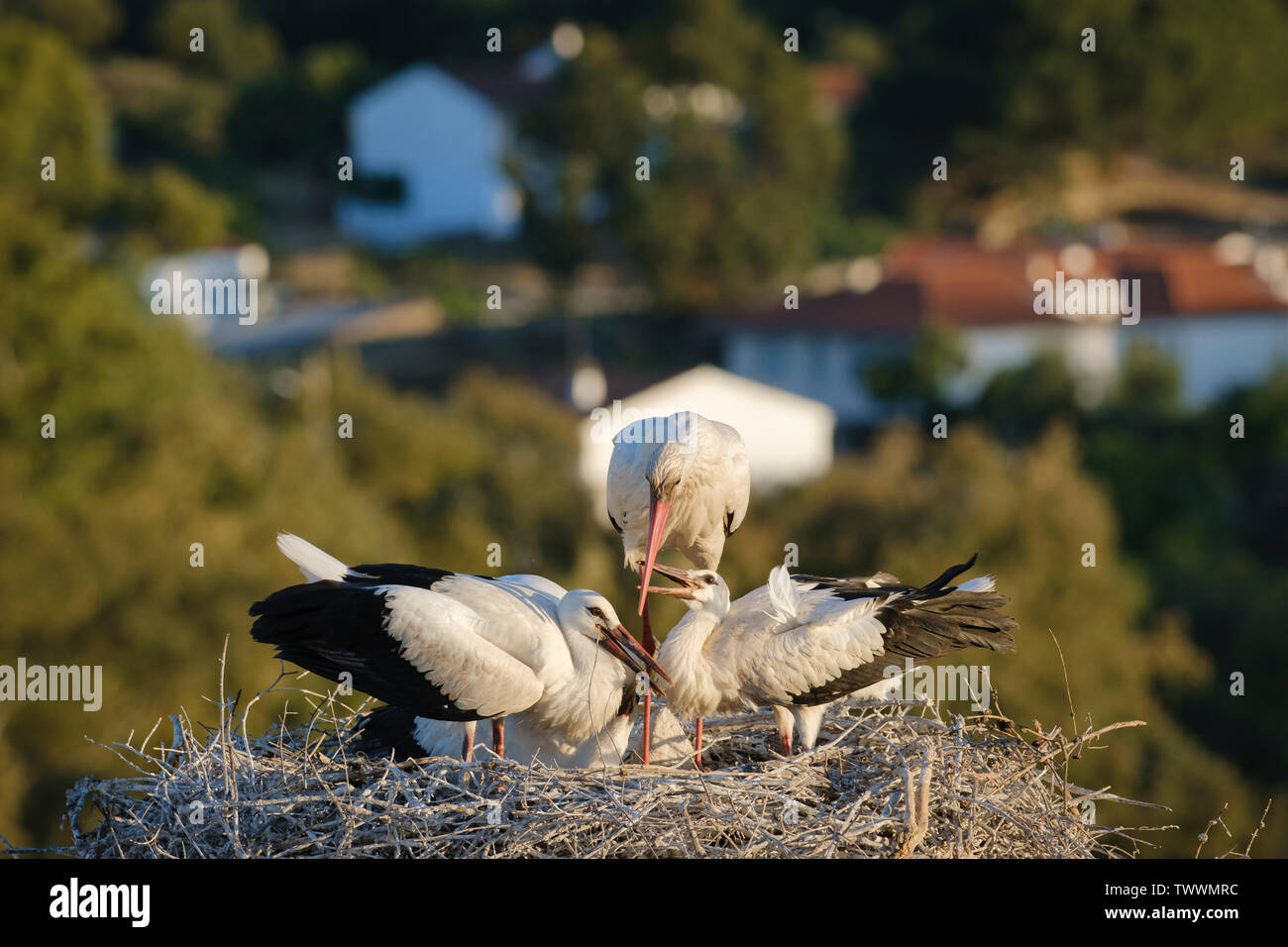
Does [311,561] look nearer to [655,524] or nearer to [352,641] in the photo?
[352,641]

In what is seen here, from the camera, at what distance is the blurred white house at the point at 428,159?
203 ft

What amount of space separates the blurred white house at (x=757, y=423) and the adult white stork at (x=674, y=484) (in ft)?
82.2

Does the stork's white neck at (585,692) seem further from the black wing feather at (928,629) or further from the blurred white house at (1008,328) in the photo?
the blurred white house at (1008,328)

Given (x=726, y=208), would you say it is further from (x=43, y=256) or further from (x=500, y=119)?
(x=43, y=256)

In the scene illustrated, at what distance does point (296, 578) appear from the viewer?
78.3 ft

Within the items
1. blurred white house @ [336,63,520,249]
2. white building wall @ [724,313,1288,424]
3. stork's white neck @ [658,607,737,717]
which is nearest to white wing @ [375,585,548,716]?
stork's white neck @ [658,607,737,717]

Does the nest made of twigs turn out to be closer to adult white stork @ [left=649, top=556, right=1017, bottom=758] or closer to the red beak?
adult white stork @ [left=649, top=556, right=1017, bottom=758]

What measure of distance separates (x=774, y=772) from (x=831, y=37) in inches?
2808

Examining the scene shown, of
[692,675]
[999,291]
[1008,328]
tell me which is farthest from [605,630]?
[999,291]

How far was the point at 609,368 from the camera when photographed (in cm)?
4725

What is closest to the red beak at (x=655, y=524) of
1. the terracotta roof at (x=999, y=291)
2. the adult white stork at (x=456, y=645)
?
the adult white stork at (x=456, y=645)

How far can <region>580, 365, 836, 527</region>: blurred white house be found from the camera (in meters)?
34.4

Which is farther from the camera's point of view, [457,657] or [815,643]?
[815,643]

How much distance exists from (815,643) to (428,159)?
59258 mm
